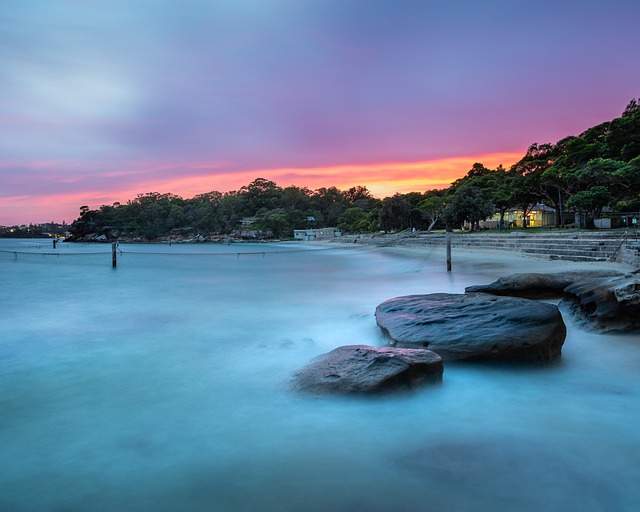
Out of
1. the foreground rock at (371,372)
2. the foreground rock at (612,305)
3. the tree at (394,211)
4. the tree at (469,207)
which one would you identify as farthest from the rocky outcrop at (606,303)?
the tree at (394,211)

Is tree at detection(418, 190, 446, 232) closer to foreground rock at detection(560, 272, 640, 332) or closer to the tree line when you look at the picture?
the tree line

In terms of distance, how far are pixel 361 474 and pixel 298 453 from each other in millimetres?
607

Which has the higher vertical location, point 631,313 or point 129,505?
point 631,313

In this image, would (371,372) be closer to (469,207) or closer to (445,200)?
(469,207)

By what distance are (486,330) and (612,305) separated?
2.86 metres

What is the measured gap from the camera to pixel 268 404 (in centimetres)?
441

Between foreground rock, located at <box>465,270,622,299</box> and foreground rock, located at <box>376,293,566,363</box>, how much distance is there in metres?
2.74

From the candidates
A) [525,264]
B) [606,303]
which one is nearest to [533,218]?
[525,264]

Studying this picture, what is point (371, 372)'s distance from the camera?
4.23m

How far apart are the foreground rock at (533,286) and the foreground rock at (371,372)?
492 cm

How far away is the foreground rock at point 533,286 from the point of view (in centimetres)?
877

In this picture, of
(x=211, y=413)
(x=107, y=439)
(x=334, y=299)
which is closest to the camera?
(x=107, y=439)

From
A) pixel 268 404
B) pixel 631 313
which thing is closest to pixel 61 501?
pixel 268 404

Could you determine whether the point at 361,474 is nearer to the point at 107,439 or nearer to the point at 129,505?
the point at 129,505
